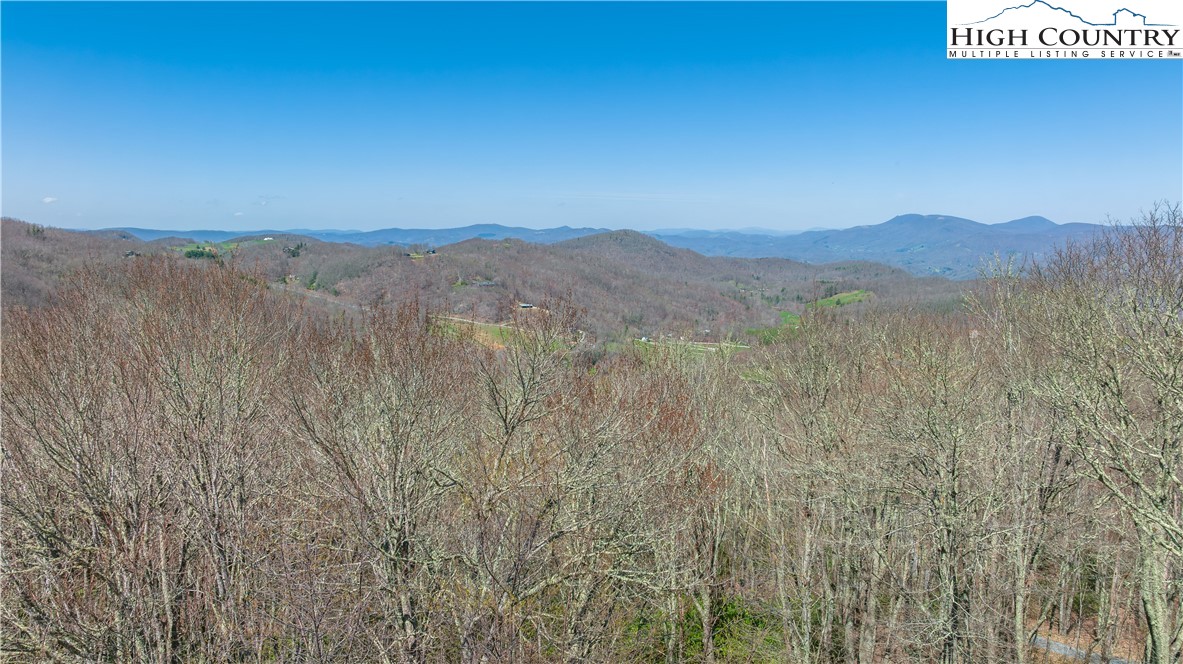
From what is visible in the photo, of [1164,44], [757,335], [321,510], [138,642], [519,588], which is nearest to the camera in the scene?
[138,642]

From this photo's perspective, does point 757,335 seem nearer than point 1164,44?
No

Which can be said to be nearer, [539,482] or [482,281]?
[539,482]

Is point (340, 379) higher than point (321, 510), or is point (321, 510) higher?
point (340, 379)

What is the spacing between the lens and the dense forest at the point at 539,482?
897 cm

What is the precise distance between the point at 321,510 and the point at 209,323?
7198 mm

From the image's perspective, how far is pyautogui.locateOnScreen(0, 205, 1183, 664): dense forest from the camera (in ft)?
29.4

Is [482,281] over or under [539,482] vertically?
over

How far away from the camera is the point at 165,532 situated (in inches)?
370

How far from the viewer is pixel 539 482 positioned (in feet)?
37.5

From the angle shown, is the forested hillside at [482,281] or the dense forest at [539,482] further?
the forested hillside at [482,281]

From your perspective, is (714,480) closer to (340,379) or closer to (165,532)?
(340,379)

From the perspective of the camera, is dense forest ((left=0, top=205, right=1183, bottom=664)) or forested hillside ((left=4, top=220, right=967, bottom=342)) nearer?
dense forest ((left=0, top=205, right=1183, bottom=664))

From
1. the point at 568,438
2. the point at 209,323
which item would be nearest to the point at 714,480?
the point at 568,438

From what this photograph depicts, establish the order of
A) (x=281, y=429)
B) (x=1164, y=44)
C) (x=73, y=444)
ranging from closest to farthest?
(x=73, y=444)
(x=281, y=429)
(x=1164, y=44)
